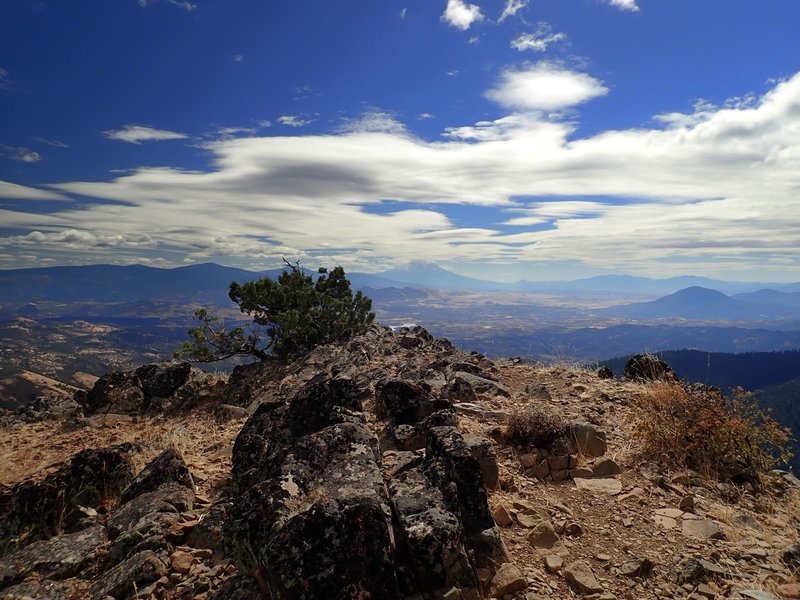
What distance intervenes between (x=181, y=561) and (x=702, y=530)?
7222mm

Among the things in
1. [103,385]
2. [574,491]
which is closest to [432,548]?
[574,491]

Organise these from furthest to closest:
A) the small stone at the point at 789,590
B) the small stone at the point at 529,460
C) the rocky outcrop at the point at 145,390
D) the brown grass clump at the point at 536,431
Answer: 1. the rocky outcrop at the point at 145,390
2. the brown grass clump at the point at 536,431
3. the small stone at the point at 529,460
4. the small stone at the point at 789,590

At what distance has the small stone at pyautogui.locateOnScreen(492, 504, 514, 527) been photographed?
20.5 feet

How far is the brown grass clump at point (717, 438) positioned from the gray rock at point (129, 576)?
28.8ft

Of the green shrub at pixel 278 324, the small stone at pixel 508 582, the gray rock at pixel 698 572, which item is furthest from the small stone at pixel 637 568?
the green shrub at pixel 278 324

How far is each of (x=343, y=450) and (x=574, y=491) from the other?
4426 mm

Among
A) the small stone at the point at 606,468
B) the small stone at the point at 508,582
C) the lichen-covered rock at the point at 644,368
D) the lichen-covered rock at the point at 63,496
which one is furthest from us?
the lichen-covered rock at the point at 644,368

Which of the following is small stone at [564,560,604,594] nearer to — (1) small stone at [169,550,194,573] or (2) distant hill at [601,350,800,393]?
(1) small stone at [169,550,194,573]

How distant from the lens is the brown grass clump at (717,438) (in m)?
8.10

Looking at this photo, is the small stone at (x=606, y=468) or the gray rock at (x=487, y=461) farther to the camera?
the small stone at (x=606, y=468)

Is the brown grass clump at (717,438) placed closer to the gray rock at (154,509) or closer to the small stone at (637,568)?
the small stone at (637,568)

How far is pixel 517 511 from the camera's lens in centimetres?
657

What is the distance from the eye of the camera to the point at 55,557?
19.0 feet

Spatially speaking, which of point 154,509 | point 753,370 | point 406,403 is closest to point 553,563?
point 406,403
